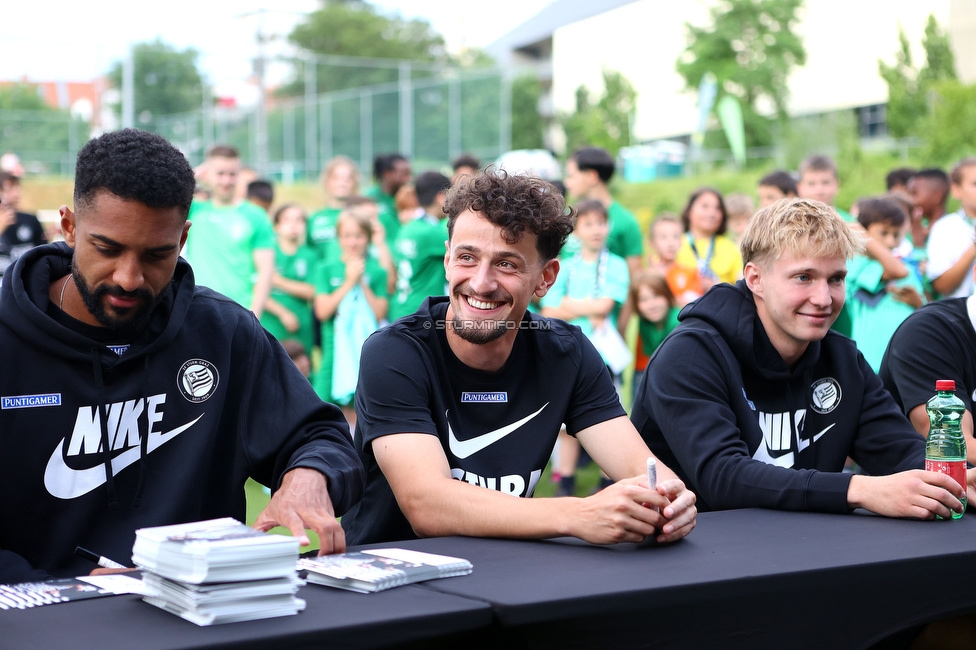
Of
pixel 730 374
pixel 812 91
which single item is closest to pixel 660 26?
pixel 812 91

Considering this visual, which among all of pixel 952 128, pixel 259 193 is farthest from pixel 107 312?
pixel 952 128

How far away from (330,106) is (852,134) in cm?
1247

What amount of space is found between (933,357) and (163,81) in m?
15.2

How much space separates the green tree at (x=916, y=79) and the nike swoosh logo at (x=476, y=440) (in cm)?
2706

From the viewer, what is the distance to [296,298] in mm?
8047

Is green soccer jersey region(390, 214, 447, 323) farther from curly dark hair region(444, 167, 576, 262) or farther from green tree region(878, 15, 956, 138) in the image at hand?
green tree region(878, 15, 956, 138)

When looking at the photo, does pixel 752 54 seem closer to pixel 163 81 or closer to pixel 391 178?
pixel 163 81

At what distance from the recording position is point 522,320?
10.6 feet

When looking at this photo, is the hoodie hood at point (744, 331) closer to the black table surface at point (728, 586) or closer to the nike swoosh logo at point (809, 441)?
the nike swoosh logo at point (809, 441)

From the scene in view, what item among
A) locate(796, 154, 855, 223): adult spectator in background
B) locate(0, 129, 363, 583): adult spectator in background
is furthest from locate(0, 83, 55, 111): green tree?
locate(0, 129, 363, 583): adult spectator in background

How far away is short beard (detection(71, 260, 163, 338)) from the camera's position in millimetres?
2535

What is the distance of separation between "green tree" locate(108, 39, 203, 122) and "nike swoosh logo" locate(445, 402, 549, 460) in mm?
13690

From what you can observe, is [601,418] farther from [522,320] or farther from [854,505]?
[854,505]

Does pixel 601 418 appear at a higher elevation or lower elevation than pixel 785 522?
higher
